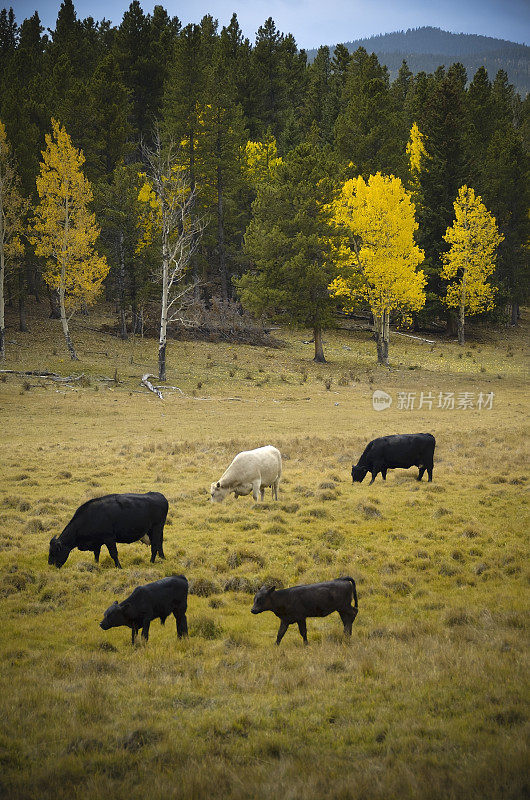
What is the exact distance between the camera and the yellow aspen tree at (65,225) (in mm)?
36531

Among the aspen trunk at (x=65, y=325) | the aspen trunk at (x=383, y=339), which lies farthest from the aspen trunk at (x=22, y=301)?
the aspen trunk at (x=383, y=339)

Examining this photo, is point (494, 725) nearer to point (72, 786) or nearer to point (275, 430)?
point (72, 786)

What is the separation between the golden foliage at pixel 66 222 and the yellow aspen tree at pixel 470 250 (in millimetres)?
30798

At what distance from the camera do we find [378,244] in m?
42.2

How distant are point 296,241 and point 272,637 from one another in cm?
3551

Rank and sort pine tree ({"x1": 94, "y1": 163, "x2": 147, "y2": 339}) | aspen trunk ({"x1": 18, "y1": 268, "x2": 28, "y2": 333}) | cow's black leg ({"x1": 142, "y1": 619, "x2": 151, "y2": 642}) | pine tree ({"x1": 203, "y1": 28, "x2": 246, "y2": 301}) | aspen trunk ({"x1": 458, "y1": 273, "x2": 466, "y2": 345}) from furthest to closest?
1. aspen trunk ({"x1": 458, "y1": 273, "x2": 466, "y2": 345})
2. pine tree ({"x1": 203, "y1": 28, "x2": 246, "y2": 301})
3. pine tree ({"x1": 94, "y1": 163, "x2": 147, "y2": 339})
4. aspen trunk ({"x1": 18, "y1": 268, "x2": 28, "y2": 333})
5. cow's black leg ({"x1": 142, "y1": 619, "x2": 151, "y2": 642})

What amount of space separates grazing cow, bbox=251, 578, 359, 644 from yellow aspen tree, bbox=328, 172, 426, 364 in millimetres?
35183

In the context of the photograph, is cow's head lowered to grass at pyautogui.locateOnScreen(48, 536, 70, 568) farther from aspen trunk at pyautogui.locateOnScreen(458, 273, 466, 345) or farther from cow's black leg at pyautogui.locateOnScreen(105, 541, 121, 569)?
aspen trunk at pyautogui.locateOnScreen(458, 273, 466, 345)

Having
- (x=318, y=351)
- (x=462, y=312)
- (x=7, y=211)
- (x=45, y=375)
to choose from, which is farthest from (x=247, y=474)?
(x=462, y=312)

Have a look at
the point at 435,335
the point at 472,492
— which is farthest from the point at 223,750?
the point at 435,335

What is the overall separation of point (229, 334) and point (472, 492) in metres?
37.1

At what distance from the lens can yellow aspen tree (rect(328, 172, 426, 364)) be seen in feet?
136

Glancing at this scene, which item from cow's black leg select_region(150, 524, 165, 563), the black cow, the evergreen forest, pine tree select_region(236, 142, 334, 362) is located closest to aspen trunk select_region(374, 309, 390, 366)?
the evergreen forest

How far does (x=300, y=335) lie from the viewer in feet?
182
